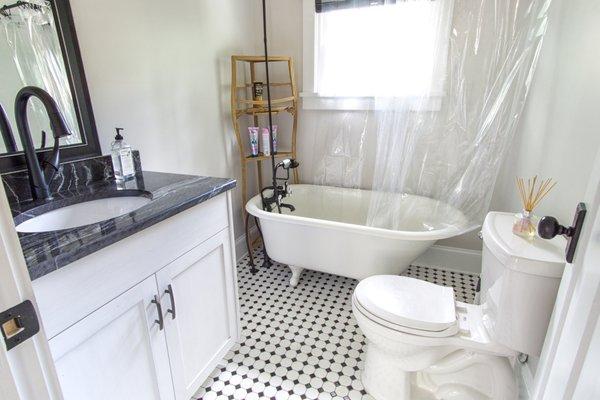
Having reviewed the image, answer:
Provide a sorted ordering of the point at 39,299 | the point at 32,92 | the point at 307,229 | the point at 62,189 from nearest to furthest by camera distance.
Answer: the point at 39,299, the point at 32,92, the point at 62,189, the point at 307,229

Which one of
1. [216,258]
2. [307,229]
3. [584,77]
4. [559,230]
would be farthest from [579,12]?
[216,258]

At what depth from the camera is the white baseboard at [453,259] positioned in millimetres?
2262

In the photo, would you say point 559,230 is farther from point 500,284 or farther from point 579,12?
point 579,12

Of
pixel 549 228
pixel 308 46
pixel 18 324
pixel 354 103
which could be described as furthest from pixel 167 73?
pixel 549 228

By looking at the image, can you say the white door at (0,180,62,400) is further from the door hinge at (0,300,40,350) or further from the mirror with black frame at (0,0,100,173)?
the mirror with black frame at (0,0,100,173)

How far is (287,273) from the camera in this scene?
2.35 metres

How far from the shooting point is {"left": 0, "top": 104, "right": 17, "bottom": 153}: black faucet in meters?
1.08

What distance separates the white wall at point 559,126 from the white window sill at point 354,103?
50 cm

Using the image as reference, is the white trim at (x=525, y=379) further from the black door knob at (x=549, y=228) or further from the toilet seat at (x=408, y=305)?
the black door knob at (x=549, y=228)

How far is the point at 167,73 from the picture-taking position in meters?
1.72

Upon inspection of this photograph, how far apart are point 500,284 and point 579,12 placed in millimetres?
1144

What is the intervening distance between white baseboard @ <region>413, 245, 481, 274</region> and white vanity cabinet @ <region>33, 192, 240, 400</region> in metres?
1.58

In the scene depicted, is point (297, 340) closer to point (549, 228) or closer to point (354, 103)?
point (549, 228)

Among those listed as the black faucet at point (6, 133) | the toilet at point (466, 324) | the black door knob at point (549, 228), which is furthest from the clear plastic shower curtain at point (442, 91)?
the black faucet at point (6, 133)
